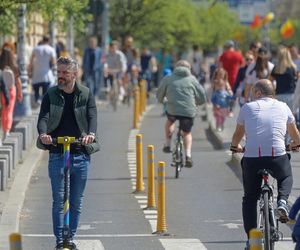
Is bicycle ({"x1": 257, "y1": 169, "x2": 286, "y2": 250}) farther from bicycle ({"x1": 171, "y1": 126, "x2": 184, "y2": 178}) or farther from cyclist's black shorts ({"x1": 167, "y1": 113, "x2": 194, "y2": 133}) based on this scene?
cyclist's black shorts ({"x1": 167, "y1": 113, "x2": 194, "y2": 133})

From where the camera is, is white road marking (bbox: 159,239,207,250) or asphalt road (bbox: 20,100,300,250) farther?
asphalt road (bbox: 20,100,300,250)

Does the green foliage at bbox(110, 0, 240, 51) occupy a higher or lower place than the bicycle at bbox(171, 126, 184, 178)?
higher

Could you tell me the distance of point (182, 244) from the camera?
13.3 meters

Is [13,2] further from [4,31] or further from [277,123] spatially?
[277,123]

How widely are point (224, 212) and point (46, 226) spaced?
2.35m

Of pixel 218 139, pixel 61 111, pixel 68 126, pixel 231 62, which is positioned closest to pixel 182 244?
pixel 68 126

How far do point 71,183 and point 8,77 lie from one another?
1192 centimetres

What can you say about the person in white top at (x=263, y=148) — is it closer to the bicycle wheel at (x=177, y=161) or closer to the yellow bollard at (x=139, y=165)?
the yellow bollard at (x=139, y=165)

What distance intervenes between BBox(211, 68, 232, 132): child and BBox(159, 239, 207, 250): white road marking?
550 inches

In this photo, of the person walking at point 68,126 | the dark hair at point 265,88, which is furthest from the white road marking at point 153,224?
the dark hair at point 265,88

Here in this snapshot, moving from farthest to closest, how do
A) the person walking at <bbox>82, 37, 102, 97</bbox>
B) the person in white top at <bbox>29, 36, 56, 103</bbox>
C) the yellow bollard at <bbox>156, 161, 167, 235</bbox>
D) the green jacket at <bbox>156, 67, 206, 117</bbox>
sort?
the person walking at <bbox>82, 37, 102, 97</bbox> → the person in white top at <bbox>29, 36, 56, 103</bbox> → the green jacket at <bbox>156, 67, 206, 117</bbox> → the yellow bollard at <bbox>156, 161, 167, 235</bbox>

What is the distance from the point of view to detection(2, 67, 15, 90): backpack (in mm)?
23631

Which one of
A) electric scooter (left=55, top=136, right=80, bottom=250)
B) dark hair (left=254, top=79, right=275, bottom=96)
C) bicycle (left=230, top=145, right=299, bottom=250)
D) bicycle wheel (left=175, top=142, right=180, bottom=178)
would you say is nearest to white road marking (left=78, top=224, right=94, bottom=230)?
electric scooter (left=55, top=136, right=80, bottom=250)

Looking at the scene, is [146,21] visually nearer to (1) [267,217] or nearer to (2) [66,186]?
(2) [66,186]
